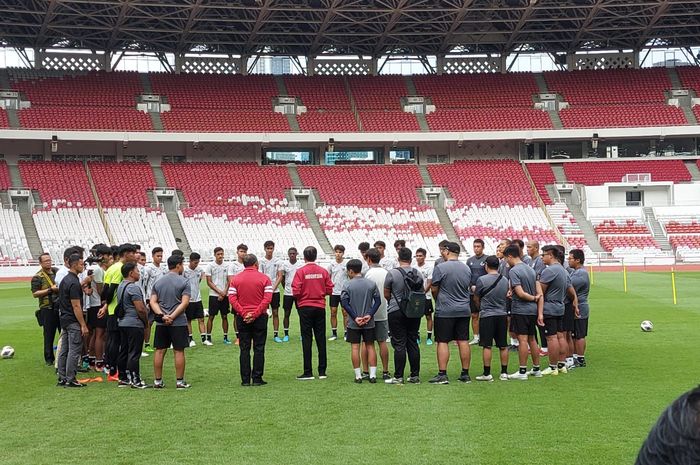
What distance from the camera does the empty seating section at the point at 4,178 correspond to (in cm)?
4900

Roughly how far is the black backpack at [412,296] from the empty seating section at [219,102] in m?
43.4

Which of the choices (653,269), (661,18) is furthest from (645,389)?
(661,18)

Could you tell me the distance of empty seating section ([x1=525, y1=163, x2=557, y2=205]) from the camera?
5428 cm

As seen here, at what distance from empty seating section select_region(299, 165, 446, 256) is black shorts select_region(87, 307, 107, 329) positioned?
33033 mm

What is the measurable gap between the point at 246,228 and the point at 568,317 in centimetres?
3654

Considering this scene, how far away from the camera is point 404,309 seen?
11.9m

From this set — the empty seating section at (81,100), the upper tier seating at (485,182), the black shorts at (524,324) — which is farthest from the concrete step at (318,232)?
the black shorts at (524,324)

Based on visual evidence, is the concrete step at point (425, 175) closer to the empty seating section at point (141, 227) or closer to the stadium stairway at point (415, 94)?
the stadium stairway at point (415, 94)

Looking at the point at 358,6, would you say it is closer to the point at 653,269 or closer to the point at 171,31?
the point at 171,31

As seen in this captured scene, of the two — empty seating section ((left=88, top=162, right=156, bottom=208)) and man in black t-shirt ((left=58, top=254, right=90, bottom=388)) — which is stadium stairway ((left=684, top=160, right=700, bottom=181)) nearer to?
empty seating section ((left=88, top=162, right=156, bottom=208))

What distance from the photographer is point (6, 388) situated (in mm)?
12203

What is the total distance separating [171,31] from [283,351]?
3752cm

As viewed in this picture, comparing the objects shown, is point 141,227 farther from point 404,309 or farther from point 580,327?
point 404,309

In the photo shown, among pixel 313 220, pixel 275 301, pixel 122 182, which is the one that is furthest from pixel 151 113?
pixel 275 301
